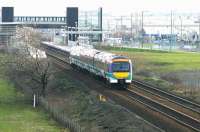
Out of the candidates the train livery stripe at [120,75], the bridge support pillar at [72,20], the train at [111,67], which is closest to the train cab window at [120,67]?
the train at [111,67]

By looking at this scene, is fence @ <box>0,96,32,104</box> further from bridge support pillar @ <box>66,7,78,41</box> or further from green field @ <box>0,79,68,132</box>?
bridge support pillar @ <box>66,7,78,41</box>

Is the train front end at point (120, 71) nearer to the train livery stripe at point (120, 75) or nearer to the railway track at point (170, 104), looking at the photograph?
the train livery stripe at point (120, 75)

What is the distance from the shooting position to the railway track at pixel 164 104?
37.5m

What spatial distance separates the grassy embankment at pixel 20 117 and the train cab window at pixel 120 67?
8.83 meters

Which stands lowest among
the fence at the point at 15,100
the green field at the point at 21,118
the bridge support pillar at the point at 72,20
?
the green field at the point at 21,118

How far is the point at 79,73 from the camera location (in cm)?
7406

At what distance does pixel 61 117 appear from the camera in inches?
1711

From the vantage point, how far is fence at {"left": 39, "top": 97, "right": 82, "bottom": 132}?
126ft

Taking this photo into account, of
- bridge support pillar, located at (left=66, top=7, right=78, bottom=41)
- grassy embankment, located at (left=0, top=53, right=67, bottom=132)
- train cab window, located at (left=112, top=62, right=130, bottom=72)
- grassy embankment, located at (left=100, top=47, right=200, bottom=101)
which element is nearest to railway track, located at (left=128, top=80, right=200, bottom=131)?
train cab window, located at (left=112, top=62, right=130, bottom=72)

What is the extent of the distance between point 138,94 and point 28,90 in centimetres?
1575

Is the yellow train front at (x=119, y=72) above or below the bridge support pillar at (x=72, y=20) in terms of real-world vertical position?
below

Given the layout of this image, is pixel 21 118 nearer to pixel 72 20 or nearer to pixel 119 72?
pixel 119 72

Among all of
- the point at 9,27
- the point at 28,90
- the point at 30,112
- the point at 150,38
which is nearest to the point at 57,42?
the point at 9,27

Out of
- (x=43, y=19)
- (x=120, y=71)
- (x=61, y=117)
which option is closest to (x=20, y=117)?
(x=61, y=117)
